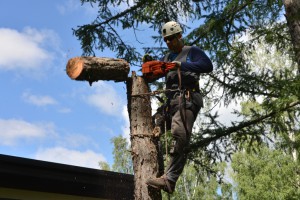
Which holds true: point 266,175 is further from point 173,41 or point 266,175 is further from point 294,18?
point 173,41

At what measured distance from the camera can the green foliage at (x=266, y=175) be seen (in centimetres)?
2586

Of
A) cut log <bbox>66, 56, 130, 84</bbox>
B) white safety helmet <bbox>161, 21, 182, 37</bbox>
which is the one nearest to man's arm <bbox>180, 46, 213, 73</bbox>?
white safety helmet <bbox>161, 21, 182, 37</bbox>

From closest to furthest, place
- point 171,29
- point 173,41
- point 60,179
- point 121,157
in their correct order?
point 171,29 < point 173,41 < point 60,179 < point 121,157

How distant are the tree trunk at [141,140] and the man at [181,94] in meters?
0.16

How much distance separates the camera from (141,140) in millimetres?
4000

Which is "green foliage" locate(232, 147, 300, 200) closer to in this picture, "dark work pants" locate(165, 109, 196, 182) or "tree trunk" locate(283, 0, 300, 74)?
"tree trunk" locate(283, 0, 300, 74)

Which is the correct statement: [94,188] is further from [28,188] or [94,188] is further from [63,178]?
[28,188]

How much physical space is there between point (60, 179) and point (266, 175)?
2313 centimetres

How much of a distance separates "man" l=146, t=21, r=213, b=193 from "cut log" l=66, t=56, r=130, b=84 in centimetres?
58

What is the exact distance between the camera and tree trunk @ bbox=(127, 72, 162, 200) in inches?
151

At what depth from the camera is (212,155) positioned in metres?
8.79

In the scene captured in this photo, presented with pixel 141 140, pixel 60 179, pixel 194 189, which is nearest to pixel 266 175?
pixel 194 189

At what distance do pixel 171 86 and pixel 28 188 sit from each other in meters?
3.39

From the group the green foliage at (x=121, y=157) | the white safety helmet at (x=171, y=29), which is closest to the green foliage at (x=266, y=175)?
the green foliage at (x=121, y=157)
